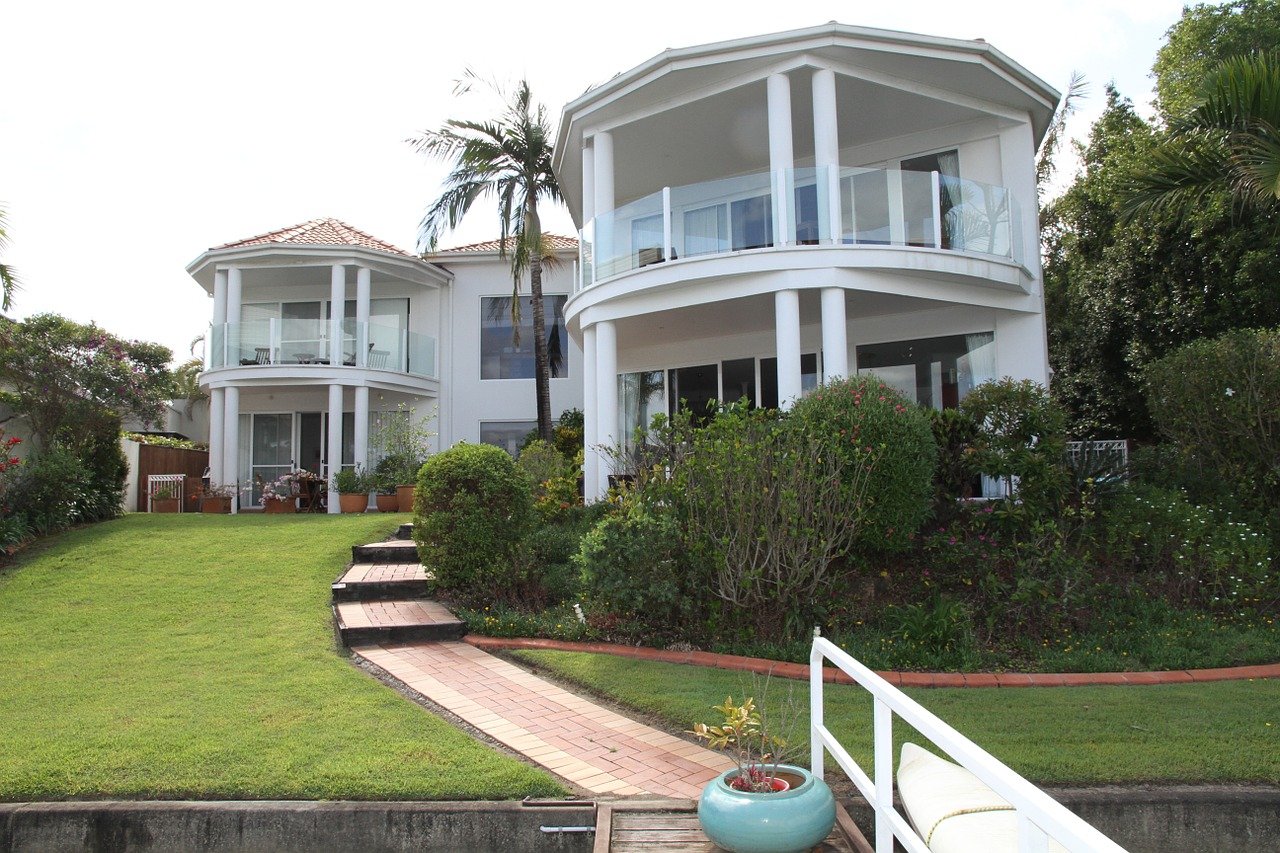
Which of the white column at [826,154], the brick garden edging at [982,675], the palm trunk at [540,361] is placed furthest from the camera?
the palm trunk at [540,361]

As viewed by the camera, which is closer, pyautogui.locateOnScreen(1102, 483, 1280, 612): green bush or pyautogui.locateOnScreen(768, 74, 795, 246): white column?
pyautogui.locateOnScreen(1102, 483, 1280, 612): green bush

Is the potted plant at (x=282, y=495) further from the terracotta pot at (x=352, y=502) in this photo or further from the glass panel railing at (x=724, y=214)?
the glass panel railing at (x=724, y=214)

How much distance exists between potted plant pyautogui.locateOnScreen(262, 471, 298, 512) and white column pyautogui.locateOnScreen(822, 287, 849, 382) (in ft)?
39.1

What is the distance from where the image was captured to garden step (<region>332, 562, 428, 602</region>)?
8.66 m

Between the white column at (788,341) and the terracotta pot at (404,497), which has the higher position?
the white column at (788,341)

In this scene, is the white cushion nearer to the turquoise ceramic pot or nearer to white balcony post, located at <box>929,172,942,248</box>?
the turquoise ceramic pot

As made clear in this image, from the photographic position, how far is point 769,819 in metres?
3.32

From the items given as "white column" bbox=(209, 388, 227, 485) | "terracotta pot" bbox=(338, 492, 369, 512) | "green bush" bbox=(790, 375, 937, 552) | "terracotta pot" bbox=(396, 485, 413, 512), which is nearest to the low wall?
"green bush" bbox=(790, 375, 937, 552)

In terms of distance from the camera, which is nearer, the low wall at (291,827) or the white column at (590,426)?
the low wall at (291,827)

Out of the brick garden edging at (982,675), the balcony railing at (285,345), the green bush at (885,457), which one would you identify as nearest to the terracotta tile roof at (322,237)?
the balcony railing at (285,345)

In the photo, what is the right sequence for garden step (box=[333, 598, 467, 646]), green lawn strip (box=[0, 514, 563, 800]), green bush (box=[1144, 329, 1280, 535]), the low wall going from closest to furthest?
the low wall, green lawn strip (box=[0, 514, 563, 800]), garden step (box=[333, 598, 467, 646]), green bush (box=[1144, 329, 1280, 535])

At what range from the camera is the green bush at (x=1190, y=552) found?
24.3 feet

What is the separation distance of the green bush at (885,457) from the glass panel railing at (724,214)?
4.33 meters

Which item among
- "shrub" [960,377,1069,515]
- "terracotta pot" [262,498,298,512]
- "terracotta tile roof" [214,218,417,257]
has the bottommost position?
"terracotta pot" [262,498,298,512]
